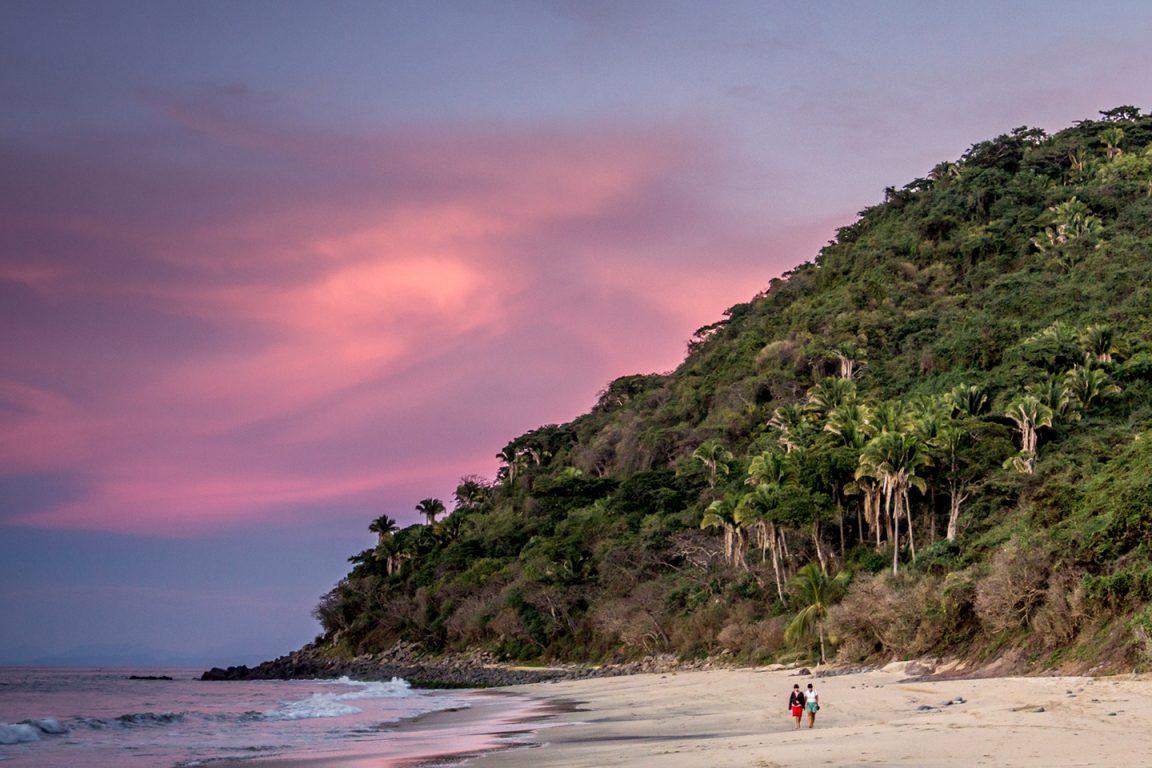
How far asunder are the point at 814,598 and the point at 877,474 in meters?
7.36

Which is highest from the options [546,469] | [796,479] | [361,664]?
[546,469]

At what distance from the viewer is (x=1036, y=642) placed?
3169 centimetres

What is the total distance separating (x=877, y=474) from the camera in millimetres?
50969

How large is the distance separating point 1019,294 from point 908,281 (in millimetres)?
19883

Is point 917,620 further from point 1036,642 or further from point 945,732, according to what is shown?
point 945,732

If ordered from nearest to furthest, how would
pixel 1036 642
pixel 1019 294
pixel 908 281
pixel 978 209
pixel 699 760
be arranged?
pixel 699 760, pixel 1036 642, pixel 1019 294, pixel 908 281, pixel 978 209

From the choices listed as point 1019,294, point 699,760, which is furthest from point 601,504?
point 699,760

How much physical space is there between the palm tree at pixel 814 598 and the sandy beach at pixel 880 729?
39.6ft

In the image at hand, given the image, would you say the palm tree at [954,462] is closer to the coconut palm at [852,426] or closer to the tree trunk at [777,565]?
the coconut palm at [852,426]

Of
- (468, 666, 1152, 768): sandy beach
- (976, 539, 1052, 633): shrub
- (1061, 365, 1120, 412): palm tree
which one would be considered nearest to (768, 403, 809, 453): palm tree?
(1061, 365, 1120, 412): palm tree

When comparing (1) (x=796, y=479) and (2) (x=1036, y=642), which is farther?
(1) (x=796, y=479)

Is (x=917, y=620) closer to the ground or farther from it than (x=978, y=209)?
closer to the ground

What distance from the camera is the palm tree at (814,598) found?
47.9 m

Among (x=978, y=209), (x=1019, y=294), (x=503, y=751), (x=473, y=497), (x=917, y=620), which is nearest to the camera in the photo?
(x=503, y=751)
